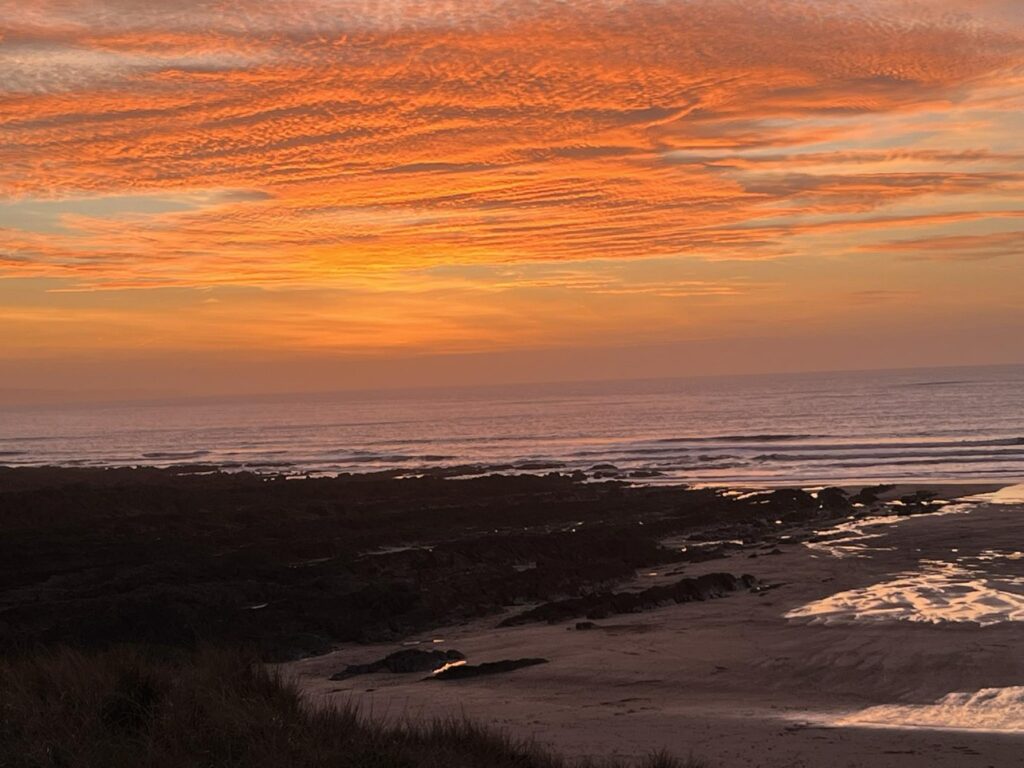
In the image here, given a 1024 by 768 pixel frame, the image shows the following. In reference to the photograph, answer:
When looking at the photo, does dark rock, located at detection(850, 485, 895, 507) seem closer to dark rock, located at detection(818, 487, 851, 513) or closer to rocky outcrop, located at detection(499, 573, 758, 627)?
dark rock, located at detection(818, 487, 851, 513)

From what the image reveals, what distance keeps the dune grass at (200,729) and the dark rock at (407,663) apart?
5.11m

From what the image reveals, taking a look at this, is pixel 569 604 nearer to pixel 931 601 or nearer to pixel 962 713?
pixel 931 601

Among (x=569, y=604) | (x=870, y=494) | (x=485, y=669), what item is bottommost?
(x=870, y=494)

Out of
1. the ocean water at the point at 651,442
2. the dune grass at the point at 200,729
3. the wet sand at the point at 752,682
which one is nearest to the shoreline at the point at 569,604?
the wet sand at the point at 752,682

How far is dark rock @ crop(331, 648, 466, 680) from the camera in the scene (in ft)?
51.8

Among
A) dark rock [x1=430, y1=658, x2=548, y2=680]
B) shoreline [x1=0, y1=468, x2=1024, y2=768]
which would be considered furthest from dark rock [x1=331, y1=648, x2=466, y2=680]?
dark rock [x1=430, y1=658, x2=548, y2=680]

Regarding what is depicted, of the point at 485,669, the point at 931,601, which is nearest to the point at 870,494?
the point at 931,601

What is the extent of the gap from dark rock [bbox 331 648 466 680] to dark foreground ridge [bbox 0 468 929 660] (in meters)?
2.15

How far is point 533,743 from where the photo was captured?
9945 mm

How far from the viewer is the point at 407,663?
626 inches

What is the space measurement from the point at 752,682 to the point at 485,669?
386 centimetres

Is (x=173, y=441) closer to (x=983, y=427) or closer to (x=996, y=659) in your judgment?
(x=983, y=427)

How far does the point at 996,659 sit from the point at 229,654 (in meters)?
10.8

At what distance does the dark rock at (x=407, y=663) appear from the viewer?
15.8 meters
